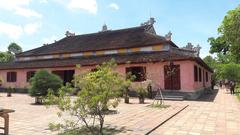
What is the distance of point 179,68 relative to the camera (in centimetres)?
1831

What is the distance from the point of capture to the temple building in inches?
723

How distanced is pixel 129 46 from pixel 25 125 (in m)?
15.8

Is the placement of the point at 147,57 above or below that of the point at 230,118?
above

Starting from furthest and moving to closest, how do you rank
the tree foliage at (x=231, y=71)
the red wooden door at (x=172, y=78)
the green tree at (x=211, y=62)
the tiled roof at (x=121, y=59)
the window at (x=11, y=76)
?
the green tree at (x=211, y=62) < the tree foliage at (x=231, y=71) < the window at (x=11, y=76) < the tiled roof at (x=121, y=59) < the red wooden door at (x=172, y=78)

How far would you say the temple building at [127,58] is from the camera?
1838cm

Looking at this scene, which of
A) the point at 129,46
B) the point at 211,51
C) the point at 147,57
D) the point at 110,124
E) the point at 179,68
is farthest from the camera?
the point at 211,51

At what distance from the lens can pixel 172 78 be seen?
61.2 ft

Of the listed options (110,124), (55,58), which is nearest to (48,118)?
(110,124)

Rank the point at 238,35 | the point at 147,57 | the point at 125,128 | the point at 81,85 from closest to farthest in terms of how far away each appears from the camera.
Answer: the point at 81,85 < the point at 125,128 < the point at 238,35 < the point at 147,57

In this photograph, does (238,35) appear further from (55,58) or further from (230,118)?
(55,58)

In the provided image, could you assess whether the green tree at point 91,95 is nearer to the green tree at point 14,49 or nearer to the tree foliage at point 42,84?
the tree foliage at point 42,84

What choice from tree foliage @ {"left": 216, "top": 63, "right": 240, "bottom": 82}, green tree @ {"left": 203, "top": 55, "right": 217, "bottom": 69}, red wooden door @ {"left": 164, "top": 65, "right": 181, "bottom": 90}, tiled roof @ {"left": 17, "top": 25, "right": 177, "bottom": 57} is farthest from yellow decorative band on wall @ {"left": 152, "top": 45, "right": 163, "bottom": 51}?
green tree @ {"left": 203, "top": 55, "right": 217, "bottom": 69}

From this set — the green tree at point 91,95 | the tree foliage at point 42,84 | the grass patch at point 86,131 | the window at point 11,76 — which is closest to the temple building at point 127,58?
the window at point 11,76

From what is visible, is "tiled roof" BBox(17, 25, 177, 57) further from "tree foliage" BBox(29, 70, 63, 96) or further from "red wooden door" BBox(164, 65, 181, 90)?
"tree foliage" BBox(29, 70, 63, 96)
